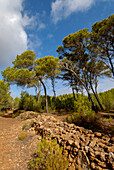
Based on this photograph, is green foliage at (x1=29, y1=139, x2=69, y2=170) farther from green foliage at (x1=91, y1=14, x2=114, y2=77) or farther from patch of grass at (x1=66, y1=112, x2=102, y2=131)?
green foliage at (x1=91, y1=14, x2=114, y2=77)

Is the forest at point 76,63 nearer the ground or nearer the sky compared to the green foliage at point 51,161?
nearer the sky

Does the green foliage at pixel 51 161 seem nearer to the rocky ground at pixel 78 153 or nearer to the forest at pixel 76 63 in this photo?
the rocky ground at pixel 78 153

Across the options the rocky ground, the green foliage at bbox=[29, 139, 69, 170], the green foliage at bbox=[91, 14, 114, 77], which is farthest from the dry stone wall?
the green foliage at bbox=[91, 14, 114, 77]

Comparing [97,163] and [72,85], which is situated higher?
[72,85]

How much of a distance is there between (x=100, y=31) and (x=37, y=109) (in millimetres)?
10770

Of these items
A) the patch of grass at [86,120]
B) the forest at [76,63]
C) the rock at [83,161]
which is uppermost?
the forest at [76,63]

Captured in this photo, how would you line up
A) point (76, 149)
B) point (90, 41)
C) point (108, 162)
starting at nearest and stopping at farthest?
point (108, 162) < point (76, 149) < point (90, 41)

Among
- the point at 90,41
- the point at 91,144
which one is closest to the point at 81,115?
the point at 91,144

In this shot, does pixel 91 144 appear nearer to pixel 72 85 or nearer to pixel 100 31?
pixel 100 31

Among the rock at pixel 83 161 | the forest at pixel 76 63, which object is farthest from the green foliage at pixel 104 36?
the rock at pixel 83 161

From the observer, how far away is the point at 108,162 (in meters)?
2.04

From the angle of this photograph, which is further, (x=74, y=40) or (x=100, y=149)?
(x=74, y=40)

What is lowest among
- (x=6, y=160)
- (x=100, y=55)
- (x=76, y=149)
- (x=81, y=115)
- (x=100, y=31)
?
(x=6, y=160)

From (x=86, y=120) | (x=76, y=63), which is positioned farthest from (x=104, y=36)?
(x=86, y=120)
